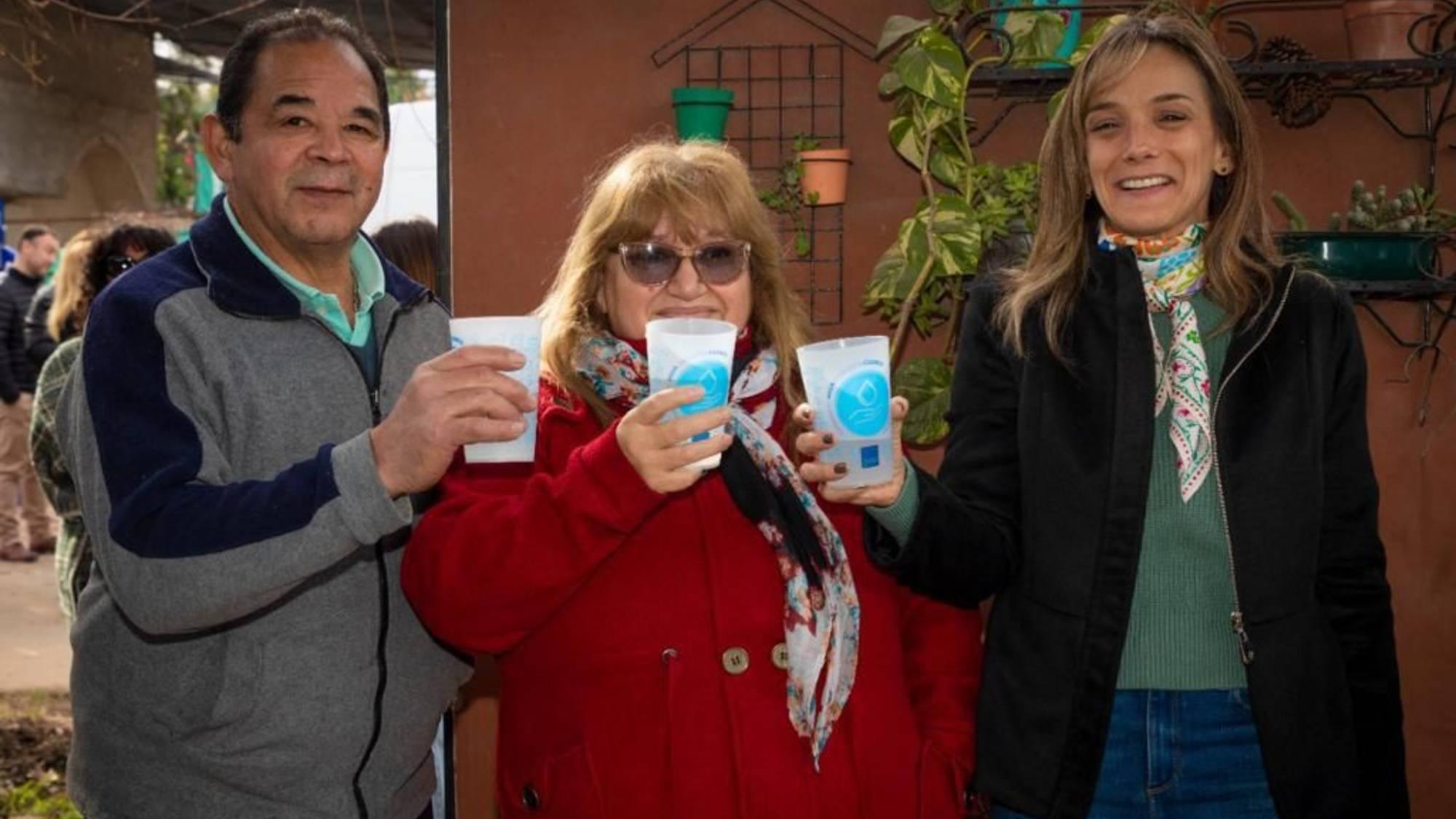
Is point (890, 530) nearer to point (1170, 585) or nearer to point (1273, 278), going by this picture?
point (1170, 585)

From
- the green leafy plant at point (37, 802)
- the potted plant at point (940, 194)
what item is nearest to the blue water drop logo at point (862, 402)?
the potted plant at point (940, 194)

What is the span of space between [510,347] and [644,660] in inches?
20.4

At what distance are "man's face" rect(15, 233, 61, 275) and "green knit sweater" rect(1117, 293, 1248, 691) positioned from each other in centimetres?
811

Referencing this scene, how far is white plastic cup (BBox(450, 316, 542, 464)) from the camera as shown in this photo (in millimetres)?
1788

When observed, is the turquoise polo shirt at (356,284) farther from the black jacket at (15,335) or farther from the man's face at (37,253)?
the man's face at (37,253)

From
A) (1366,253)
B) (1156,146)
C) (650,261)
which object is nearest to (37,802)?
(650,261)

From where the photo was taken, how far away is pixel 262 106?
2.04 meters

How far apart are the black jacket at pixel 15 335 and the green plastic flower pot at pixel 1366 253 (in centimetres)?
719

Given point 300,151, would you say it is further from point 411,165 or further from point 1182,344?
point 411,165

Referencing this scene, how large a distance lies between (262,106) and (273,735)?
3.07 feet

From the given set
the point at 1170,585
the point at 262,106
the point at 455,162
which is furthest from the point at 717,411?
the point at 455,162

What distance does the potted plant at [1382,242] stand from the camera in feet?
11.4

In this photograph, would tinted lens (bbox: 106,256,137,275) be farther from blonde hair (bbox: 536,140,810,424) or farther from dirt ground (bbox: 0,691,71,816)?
blonde hair (bbox: 536,140,810,424)

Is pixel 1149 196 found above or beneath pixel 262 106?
beneath
